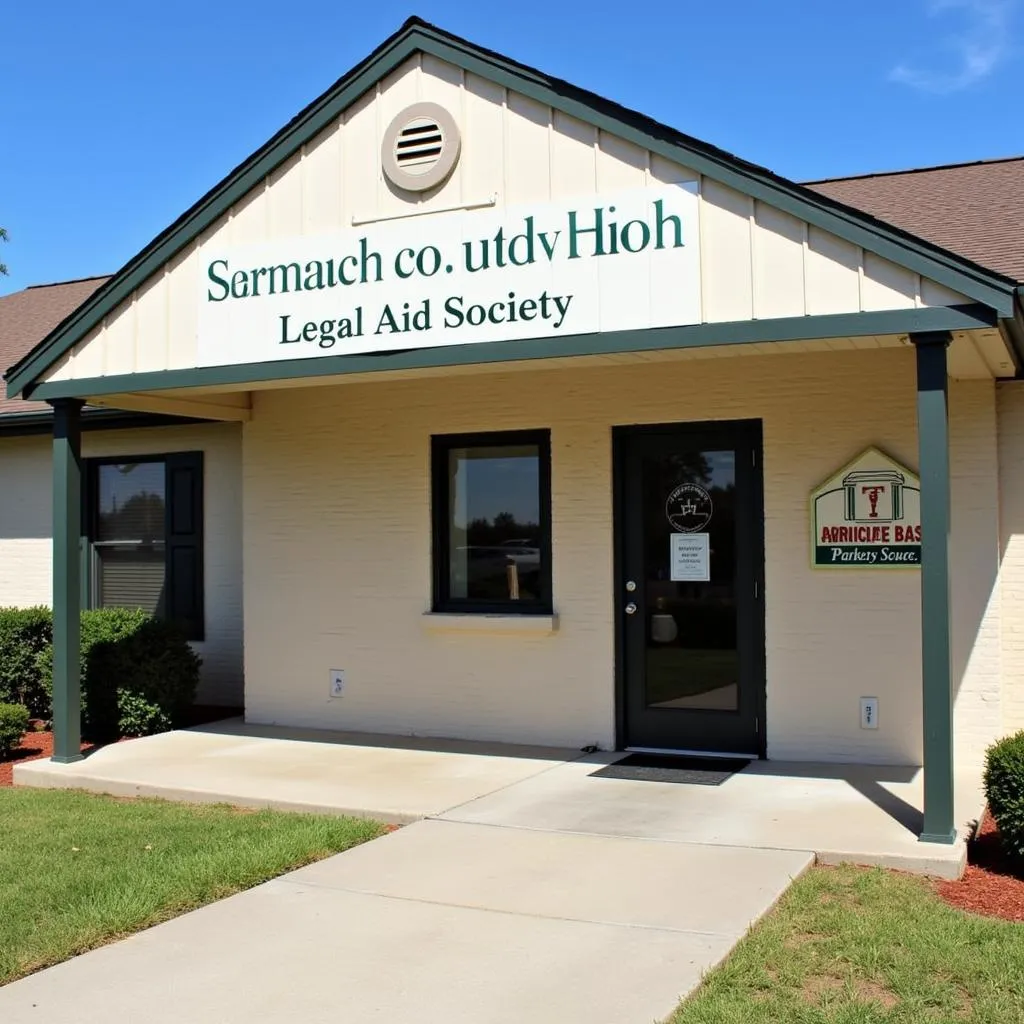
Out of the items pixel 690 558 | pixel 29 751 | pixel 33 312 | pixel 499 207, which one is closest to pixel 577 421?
pixel 690 558

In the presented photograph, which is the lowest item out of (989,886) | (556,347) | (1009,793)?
(989,886)

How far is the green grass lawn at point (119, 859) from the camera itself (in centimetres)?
531

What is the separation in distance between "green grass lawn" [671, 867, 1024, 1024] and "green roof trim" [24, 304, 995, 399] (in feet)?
9.45

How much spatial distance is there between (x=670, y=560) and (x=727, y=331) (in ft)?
8.65

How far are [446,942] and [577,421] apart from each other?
5.03 m

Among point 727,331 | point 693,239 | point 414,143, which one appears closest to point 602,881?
point 727,331

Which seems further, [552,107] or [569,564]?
[569,564]

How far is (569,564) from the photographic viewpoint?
9391 millimetres

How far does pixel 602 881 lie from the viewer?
5887 millimetres

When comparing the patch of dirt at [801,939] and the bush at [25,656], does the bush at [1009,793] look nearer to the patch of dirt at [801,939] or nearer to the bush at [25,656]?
the patch of dirt at [801,939]

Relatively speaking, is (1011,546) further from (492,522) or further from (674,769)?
(492,522)

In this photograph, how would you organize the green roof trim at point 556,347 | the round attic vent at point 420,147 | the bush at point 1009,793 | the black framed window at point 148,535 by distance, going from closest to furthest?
1. the bush at point 1009,793
2. the green roof trim at point 556,347
3. the round attic vent at point 420,147
4. the black framed window at point 148,535

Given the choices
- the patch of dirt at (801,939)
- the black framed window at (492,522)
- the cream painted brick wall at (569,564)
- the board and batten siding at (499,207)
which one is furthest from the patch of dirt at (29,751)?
the patch of dirt at (801,939)

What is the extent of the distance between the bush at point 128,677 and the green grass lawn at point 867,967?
6.47m
